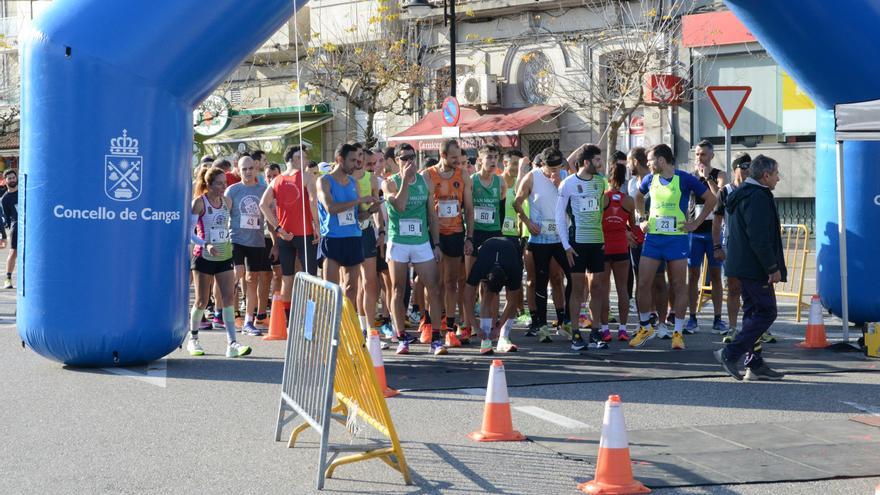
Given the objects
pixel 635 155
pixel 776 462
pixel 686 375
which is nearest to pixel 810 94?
pixel 635 155

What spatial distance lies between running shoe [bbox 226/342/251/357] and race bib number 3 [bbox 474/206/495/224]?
2720 mm

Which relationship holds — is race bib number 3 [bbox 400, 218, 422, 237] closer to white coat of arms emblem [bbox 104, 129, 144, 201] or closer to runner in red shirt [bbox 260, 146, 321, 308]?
runner in red shirt [bbox 260, 146, 321, 308]

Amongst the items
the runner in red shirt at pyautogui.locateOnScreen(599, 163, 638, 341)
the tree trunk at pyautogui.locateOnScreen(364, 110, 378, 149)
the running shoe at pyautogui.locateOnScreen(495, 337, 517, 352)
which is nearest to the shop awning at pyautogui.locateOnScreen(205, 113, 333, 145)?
the tree trunk at pyautogui.locateOnScreen(364, 110, 378, 149)

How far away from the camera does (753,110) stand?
88.6 feet

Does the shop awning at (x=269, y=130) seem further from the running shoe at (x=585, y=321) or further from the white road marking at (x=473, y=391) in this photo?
the white road marking at (x=473, y=391)

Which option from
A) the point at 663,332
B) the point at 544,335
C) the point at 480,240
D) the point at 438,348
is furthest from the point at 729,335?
the point at 438,348

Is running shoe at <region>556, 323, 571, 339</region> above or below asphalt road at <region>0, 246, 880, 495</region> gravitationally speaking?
above

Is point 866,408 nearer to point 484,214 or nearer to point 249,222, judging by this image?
point 484,214

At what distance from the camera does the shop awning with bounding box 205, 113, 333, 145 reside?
33500mm

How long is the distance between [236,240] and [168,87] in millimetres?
3361

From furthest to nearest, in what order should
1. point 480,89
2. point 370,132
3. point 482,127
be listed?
point 370,132, point 480,89, point 482,127

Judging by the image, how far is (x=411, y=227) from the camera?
1135 cm

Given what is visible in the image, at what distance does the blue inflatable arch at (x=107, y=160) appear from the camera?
9.63 metres

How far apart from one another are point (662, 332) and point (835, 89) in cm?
284
